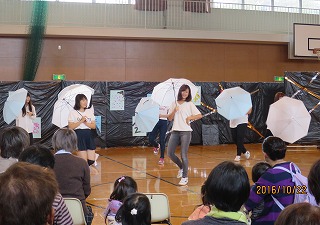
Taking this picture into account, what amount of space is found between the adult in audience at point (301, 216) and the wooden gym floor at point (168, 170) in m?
3.72

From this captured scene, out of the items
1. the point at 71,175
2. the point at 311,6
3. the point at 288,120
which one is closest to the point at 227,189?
the point at 71,175

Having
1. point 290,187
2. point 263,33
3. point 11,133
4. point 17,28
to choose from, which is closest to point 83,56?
point 17,28

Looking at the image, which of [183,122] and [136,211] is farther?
[183,122]

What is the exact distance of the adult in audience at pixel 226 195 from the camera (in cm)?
213

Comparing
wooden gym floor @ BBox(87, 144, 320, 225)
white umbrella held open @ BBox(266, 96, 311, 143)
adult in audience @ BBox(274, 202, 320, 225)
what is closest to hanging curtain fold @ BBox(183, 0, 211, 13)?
wooden gym floor @ BBox(87, 144, 320, 225)

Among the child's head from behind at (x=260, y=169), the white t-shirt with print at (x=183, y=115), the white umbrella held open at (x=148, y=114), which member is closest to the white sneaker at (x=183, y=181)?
the white t-shirt with print at (x=183, y=115)

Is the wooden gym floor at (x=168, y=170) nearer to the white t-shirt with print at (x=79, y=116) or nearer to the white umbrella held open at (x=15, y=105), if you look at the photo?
the white t-shirt with print at (x=79, y=116)

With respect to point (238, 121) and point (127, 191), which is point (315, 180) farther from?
point (238, 121)

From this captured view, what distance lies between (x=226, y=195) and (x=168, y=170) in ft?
22.5

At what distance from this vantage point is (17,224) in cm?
141

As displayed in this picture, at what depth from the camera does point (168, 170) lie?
8984 mm

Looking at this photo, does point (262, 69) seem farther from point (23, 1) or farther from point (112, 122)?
point (23, 1)

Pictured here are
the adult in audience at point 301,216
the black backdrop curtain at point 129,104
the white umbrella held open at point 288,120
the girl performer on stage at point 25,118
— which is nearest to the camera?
the adult in audience at point 301,216

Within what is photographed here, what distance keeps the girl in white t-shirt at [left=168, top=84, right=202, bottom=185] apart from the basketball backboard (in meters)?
9.57
